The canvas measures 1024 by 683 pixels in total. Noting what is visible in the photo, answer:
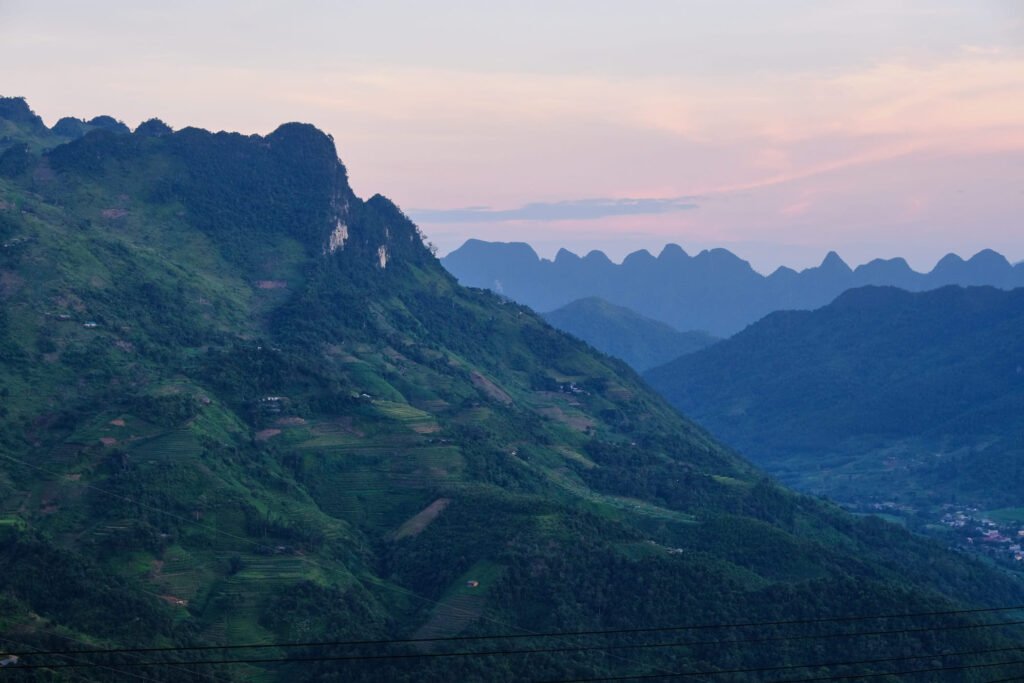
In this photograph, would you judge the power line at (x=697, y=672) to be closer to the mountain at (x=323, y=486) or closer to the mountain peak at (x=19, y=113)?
the mountain at (x=323, y=486)

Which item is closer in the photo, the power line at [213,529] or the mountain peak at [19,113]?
the power line at [213,529]

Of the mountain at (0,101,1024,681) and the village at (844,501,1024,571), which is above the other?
the mountain at (0,101,1024,681)

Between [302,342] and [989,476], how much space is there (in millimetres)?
92231

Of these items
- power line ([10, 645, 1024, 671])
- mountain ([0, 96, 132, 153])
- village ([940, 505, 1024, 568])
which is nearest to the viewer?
power line ([10, 645, 1024, 671])

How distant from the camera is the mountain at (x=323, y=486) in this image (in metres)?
70.8

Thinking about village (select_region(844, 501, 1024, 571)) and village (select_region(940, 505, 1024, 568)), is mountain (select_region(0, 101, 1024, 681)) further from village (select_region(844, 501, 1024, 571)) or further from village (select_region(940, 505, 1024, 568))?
village (select_region(844, 501, 1024, 571))

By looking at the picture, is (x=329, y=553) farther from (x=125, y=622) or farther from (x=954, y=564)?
(x=954, y=564)

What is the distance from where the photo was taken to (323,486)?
9338cm

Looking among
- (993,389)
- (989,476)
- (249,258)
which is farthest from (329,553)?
(993,389)

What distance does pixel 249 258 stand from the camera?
444 feet

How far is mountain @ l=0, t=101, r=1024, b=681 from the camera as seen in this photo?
70.8 metres

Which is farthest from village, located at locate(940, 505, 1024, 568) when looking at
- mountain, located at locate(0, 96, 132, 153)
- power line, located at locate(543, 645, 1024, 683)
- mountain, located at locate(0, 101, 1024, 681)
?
mountain, located at locate(0, 96, 132, 153)

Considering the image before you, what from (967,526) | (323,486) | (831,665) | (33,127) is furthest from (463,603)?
(33,127)

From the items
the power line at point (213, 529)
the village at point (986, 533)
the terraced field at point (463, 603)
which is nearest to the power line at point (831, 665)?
the terraced field at point (463, 603)
